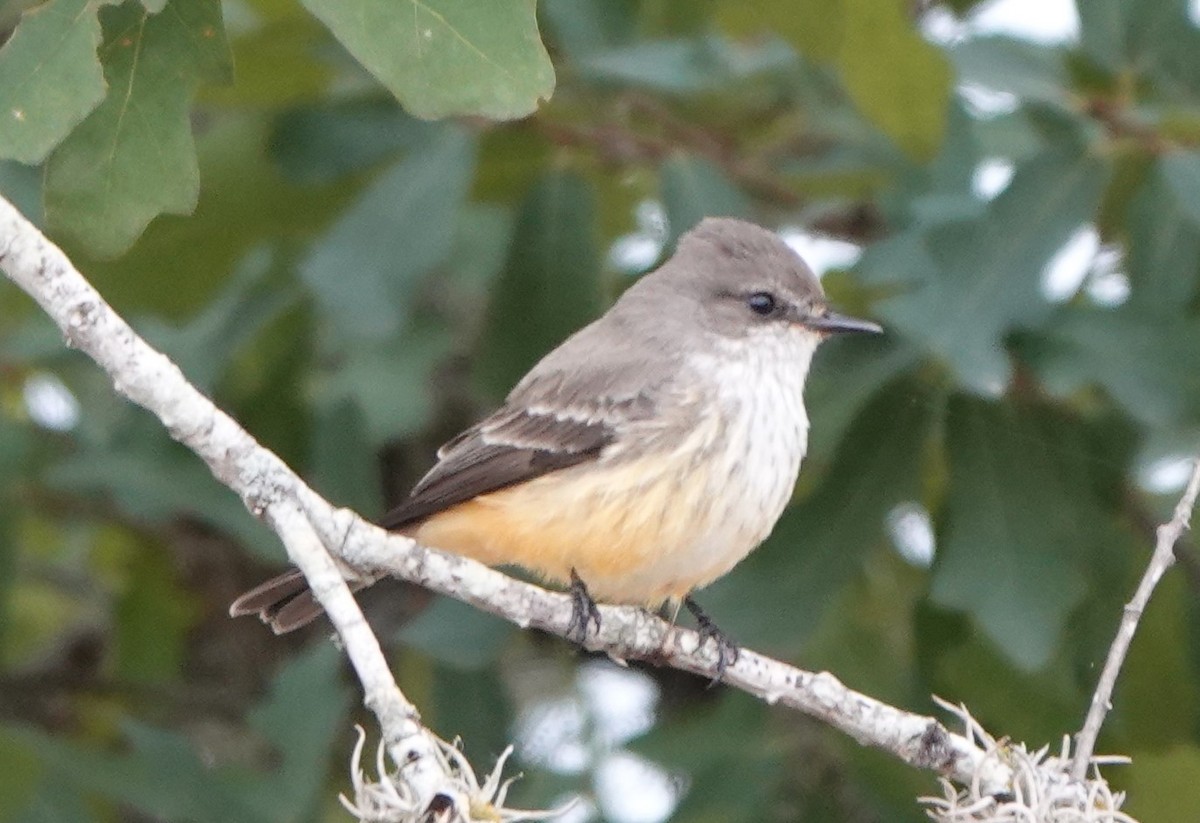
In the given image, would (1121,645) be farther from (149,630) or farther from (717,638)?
(149,630)

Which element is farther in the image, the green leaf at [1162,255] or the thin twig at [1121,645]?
the green leaf at [1162,255]

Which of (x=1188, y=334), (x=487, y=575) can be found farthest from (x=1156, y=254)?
(x=487, y=575)

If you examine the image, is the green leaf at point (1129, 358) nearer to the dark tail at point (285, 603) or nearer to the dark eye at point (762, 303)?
the dark eye at point (762, 303)

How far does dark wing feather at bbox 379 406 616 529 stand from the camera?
189 inches

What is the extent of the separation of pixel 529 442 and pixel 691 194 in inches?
32.5

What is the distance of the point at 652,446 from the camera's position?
472 centimetres

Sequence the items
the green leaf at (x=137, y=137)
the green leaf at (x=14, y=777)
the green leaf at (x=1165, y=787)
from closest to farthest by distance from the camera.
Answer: the green leaf at (x=137, y=137) → the green leaf at (x=1165, y=787) → the green leaf at (x=14, y=777)

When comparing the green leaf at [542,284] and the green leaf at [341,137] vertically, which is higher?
the green leaf at [341,137]

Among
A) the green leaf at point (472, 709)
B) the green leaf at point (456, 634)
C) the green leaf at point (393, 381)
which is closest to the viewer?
the green leaf at point (456, 634)

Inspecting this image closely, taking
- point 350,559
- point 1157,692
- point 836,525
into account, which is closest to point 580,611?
point 350,559

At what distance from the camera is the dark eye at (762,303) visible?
525 centimetres

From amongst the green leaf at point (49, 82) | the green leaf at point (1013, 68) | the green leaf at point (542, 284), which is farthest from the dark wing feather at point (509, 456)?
the green leaf at point (49, 82)

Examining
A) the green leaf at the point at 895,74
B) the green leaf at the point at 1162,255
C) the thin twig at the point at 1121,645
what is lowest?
the thin twig at the point at 1121,645

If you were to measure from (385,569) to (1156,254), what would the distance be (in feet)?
8.12
